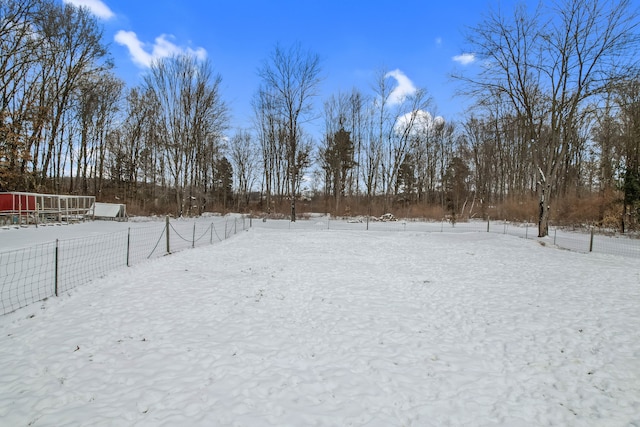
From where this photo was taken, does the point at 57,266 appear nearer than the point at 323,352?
No

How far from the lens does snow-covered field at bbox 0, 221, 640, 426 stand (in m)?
2.97

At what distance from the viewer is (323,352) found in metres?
4.16

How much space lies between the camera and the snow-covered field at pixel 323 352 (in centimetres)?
297

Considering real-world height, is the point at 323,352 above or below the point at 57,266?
below

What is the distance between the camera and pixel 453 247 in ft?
45.8

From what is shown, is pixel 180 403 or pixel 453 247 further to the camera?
pixel 453 247

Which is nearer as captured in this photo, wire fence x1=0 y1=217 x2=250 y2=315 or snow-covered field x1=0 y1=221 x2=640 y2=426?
snow-covered field x1=0 y1=221 x2=640 y2=426

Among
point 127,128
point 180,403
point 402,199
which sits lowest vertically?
point 180,403

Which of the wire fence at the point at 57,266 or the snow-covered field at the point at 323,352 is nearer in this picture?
the snow-covered field at the point at 323,352

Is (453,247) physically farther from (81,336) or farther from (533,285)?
(81,336)

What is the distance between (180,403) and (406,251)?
11.0 m

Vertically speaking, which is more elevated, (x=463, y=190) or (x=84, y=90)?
(x=84, y=90)

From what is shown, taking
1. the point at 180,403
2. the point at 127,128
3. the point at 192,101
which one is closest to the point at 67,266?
the point at 180,403

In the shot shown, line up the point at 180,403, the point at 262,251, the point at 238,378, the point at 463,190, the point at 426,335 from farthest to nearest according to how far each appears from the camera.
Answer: the point at 463,190, the point at 262,251, the point at 426,335, the point at 238,378, the point at 180,403
